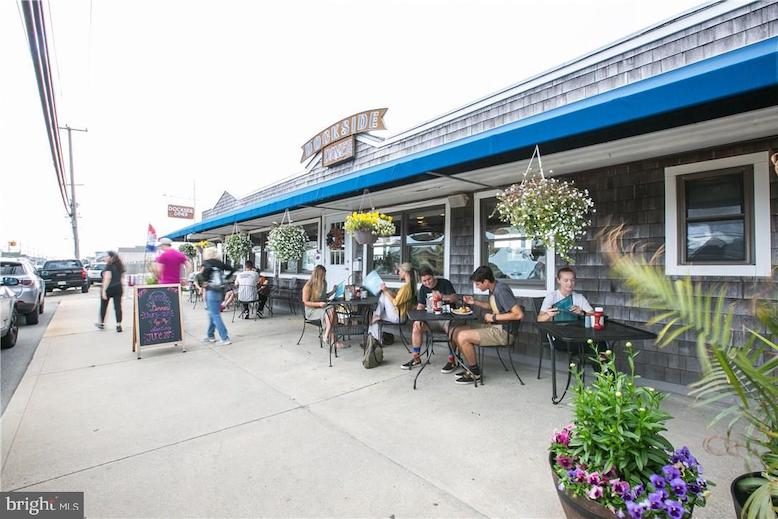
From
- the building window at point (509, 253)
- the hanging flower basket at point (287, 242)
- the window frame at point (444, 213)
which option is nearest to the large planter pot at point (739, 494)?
the building window at point (509, 253)

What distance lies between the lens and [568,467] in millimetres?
1491

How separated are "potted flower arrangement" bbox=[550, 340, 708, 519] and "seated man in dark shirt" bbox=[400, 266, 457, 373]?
8.12 feet

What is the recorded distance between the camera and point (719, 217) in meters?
3.18

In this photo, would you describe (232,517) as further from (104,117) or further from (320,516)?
(104,117)

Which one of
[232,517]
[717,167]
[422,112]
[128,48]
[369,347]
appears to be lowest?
[232,517]

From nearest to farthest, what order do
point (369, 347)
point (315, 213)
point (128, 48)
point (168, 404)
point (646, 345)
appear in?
1. point (168, 404)
2. point (646, 345)
3. point (369, 347)
4. point (128, 48)
5. point (315, 213)

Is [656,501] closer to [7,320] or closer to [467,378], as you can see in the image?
[467,378]

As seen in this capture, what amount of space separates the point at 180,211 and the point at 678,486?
2218 cm

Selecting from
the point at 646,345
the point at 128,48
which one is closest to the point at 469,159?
the point at 646,345

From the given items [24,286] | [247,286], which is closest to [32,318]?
[24,286]

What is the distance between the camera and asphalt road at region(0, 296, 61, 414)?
3568 mm

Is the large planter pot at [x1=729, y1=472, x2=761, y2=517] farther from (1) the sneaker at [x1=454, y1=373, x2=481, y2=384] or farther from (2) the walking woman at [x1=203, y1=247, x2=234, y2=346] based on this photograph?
(2) the walking woman at [x1=203, y1=247, x2=234, y2=346]

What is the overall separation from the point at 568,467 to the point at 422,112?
A: 5780 mm

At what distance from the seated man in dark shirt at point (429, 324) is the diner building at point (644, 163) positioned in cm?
60
